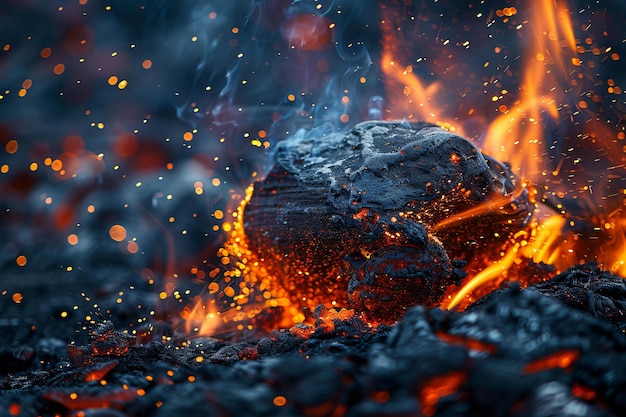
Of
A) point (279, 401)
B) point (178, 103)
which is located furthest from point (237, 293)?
point (279, 401)

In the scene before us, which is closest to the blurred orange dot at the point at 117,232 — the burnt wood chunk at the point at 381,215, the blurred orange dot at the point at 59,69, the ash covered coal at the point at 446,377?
the blurred orange dot at the point at 59,69

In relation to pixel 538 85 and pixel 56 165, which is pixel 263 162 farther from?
pixel 538 85

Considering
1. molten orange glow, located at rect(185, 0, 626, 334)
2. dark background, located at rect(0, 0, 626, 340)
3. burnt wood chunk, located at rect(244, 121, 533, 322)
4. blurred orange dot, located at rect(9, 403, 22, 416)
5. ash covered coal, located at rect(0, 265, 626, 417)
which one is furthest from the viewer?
dark background, located at rect(0, 0, 626, 340)

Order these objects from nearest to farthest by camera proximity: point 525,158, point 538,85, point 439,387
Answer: point 439,387 → point 525,158 → point 538,85

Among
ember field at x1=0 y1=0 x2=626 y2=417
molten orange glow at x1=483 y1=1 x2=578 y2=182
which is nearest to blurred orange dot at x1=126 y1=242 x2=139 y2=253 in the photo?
ember field at x1=0 y1=0 x2=626 y2=417

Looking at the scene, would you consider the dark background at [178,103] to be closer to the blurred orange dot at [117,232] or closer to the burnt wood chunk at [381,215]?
the blurred orange dot at [117,232]

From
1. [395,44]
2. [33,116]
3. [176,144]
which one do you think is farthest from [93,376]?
[395,44]

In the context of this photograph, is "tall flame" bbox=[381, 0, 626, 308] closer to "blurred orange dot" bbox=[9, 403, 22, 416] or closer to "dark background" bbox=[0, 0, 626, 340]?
"dark background" bbox=[0, 0, 626, 340]
